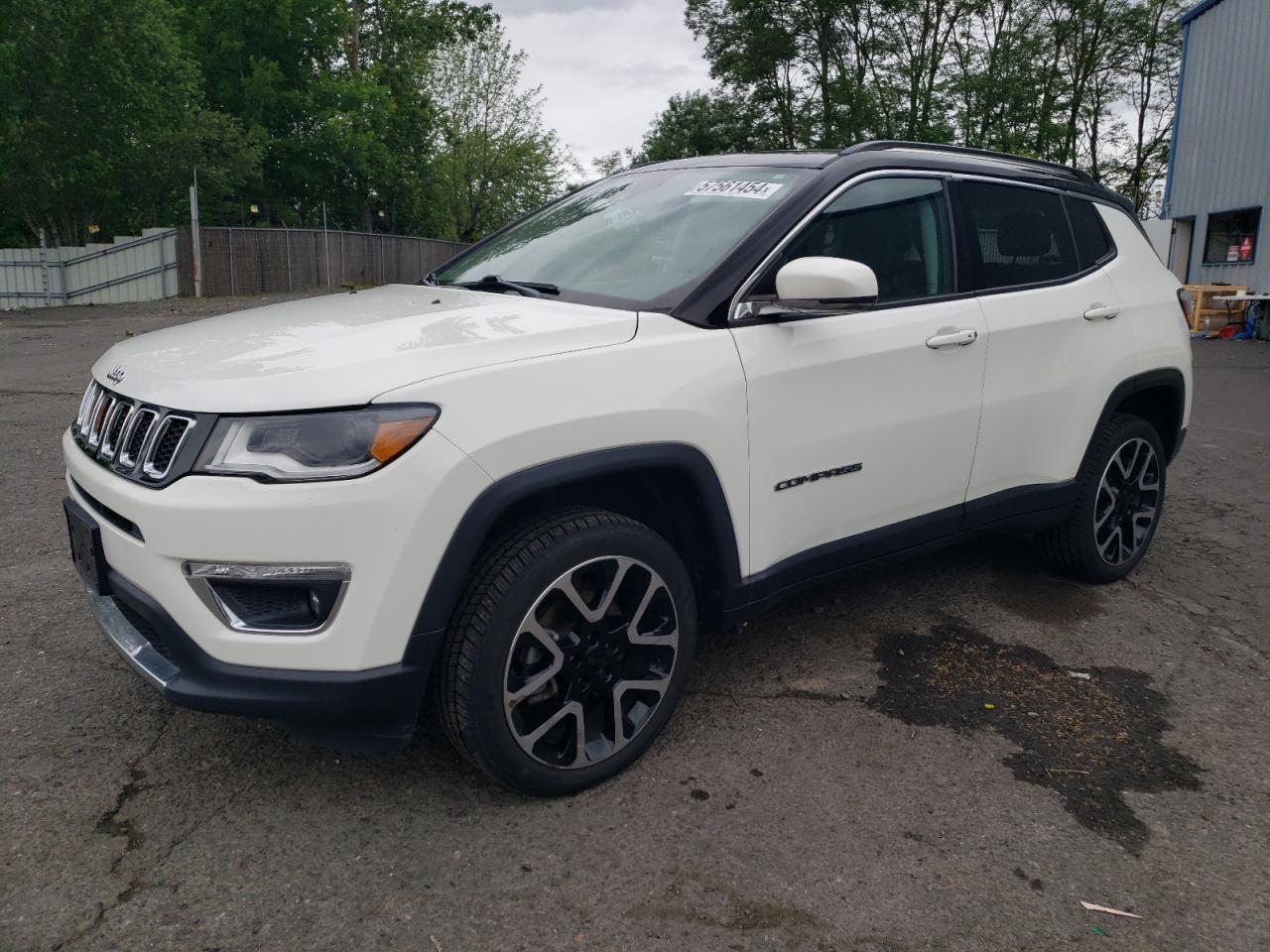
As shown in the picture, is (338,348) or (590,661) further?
(590,661)

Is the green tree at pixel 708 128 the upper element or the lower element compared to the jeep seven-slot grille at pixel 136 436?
upper

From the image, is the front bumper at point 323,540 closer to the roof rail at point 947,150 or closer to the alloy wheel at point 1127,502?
the roof rail at point 947,150

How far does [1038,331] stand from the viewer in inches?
150

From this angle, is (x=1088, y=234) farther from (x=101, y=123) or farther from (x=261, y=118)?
(x=261, y=118)

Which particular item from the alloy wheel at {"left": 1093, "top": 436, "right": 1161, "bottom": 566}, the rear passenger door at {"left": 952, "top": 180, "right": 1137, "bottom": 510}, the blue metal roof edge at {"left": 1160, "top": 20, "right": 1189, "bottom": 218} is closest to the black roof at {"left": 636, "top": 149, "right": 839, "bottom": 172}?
the rear passenger door at {"left": 952, "top": 180, "right": 1137, "bottom": 510}

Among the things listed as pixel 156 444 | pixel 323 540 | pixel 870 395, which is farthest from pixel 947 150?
pixel 156 444

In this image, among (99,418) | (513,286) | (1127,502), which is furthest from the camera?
(1127,502)

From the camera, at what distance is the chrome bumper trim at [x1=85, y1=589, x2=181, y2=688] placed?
2.46 m

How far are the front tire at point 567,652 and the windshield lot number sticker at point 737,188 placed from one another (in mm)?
1244

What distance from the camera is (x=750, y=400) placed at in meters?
2.91

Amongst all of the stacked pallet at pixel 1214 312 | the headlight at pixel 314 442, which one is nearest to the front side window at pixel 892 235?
the headlight at pixel 314 442

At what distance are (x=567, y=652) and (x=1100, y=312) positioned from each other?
270 centimetres

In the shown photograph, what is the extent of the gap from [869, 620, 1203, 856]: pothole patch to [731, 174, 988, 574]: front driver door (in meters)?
0.47

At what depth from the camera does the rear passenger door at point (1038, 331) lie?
146 inches
